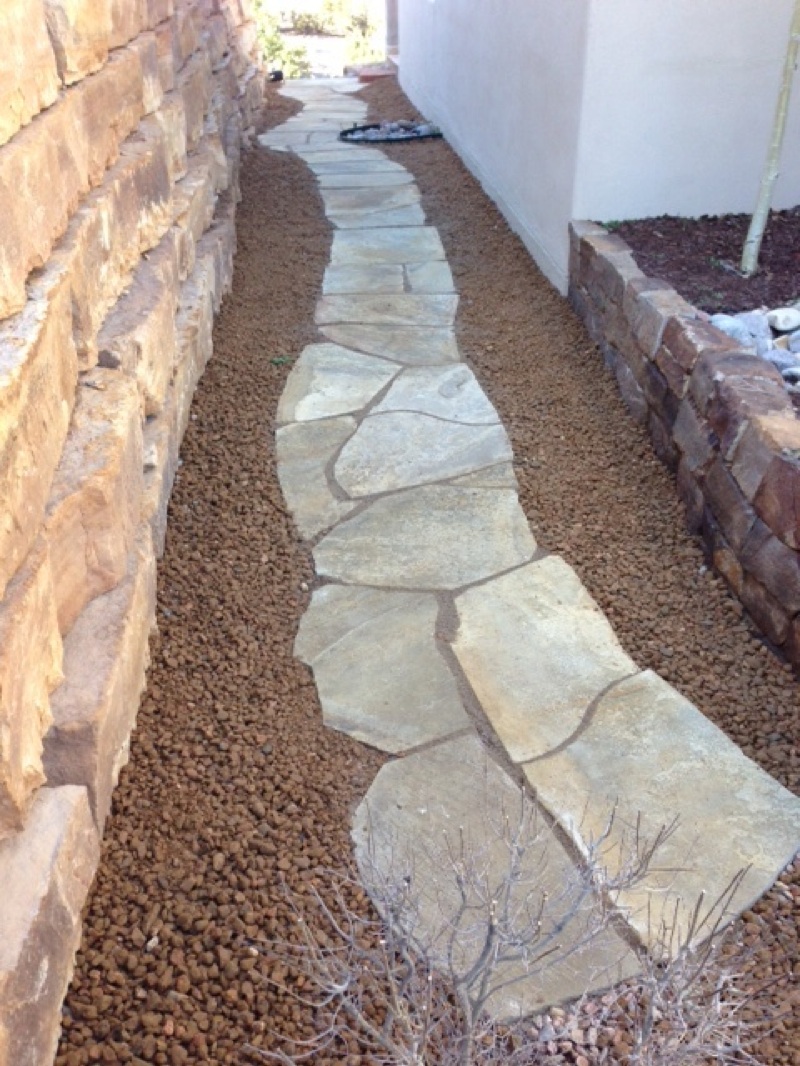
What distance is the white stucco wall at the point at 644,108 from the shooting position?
153 inches

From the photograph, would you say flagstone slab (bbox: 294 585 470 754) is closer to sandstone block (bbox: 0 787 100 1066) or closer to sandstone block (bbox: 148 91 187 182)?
sandstone block (bbox: 0 787 100 1066)

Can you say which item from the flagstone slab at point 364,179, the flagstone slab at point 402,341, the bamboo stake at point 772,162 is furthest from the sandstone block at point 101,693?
the flagstone slab at point 364,179

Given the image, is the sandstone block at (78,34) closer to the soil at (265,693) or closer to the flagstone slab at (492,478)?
the soil at (265,693)

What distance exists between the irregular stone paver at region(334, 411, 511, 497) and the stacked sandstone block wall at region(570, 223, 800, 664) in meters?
0.59

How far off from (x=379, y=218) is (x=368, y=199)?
45cm

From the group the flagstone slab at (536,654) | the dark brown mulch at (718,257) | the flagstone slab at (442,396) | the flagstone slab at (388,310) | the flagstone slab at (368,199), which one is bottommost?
the flagstone slab at (442,396)

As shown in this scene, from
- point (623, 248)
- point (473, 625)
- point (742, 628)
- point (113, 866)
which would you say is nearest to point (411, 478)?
point (473, 625)

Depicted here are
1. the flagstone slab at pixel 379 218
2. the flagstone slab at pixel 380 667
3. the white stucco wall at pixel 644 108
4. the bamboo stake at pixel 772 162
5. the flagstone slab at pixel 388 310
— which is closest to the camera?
the flagstone slab at pixel 380 667

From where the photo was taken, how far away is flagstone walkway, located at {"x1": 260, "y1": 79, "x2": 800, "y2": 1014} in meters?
1.87

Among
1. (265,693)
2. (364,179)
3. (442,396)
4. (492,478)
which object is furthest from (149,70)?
(364,179)

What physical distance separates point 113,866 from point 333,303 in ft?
10.8

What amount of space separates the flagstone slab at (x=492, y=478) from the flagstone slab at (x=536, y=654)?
0.48 m

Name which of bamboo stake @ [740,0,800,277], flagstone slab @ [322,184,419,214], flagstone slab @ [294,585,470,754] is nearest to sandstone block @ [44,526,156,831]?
flagstone slab @ [294,585,470,754]

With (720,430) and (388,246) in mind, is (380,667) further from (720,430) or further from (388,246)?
(388,246)
